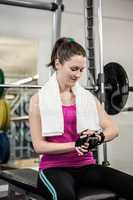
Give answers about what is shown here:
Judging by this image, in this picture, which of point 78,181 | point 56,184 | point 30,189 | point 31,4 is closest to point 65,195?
point 56,184

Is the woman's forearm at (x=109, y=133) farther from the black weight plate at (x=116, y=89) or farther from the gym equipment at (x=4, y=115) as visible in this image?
the gym equipment at (x=4, y=115)

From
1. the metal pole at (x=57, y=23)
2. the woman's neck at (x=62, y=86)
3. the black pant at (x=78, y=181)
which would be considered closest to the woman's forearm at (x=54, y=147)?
the black pant at (x=78, y=181)

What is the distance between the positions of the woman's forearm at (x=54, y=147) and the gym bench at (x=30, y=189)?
23cm

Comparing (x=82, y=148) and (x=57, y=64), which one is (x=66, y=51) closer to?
(x=57, y=64)

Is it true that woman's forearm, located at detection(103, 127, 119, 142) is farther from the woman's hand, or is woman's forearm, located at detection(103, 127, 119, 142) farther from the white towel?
the woman's hand

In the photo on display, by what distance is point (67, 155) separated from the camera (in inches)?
76.2

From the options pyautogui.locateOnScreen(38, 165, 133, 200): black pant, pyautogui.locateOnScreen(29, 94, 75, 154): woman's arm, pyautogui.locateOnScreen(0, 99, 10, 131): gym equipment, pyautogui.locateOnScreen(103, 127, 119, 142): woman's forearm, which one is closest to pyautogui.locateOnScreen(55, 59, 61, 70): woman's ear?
pyautogui.locateOnScreen(29, 94, 75, 154): woman's arm

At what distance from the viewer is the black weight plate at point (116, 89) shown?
11.4 ft

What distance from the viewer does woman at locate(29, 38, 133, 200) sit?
70.4 inches

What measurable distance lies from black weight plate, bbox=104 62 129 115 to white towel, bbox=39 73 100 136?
140cm

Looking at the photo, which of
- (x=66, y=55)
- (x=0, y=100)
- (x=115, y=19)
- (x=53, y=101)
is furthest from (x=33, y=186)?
(x=115, y=19)

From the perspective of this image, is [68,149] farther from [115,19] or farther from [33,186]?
[115,19]

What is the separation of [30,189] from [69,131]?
428 millimetres

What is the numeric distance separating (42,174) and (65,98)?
0.51 metres
